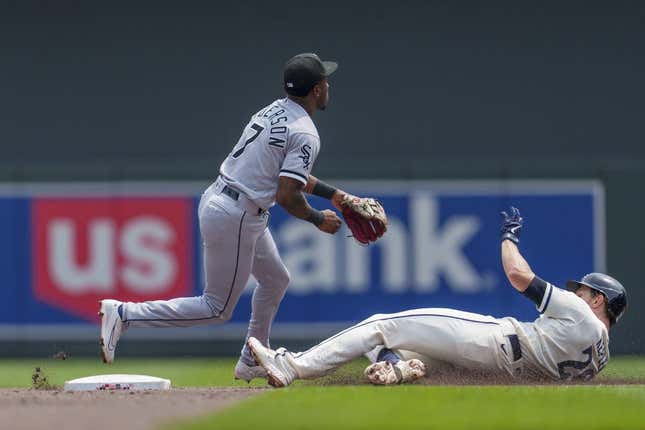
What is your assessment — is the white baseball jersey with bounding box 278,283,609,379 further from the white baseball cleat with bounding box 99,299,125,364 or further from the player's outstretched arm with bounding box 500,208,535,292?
the white baseball cleat with bounding box 99,299,125,364

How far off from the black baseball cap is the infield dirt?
1.51m

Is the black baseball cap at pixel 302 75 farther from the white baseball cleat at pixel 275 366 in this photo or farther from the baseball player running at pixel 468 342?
the white baseball cleat at pixel 275 366

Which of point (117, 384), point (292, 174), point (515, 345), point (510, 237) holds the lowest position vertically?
point (117, 384)

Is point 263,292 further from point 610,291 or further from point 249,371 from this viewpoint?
point 610,291

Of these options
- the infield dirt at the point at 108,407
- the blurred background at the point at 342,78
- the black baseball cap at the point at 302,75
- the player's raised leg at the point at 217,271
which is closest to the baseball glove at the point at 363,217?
the player's raised leg at the point at 217,271

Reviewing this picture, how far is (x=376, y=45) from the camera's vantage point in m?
12.4

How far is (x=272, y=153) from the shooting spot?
6.72 meters

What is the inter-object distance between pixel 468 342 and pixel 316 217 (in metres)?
1.00

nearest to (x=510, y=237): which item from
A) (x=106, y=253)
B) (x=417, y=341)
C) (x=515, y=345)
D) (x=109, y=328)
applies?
(x=515, y=345)

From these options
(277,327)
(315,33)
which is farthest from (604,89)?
(277,327)

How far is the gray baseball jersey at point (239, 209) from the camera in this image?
22.1 ft

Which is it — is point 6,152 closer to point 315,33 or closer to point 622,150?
point 315,33

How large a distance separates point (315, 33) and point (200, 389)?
20.2 feet

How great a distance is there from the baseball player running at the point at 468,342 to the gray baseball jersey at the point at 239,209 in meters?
0.49
